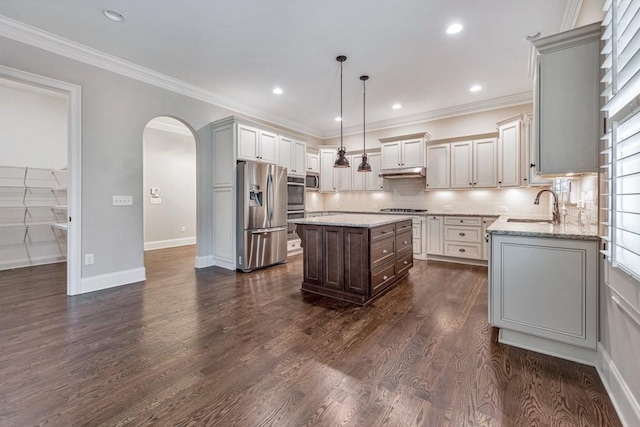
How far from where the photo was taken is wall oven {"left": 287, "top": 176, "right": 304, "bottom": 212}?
541 cm

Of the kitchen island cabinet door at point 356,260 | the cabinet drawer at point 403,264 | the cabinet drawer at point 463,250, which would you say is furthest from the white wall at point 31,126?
the cabinet drawer at point 463,250

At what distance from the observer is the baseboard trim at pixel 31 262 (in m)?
4.53

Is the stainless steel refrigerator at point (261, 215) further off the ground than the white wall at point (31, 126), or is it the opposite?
the white wall at point (31, 126)

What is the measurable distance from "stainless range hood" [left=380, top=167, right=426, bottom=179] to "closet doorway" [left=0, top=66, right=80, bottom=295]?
5646 mm

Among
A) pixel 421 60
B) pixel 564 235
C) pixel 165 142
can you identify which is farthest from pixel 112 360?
pixel 165 142

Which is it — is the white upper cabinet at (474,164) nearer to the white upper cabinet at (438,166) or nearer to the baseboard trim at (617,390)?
the white upper cabinet at (438,166)

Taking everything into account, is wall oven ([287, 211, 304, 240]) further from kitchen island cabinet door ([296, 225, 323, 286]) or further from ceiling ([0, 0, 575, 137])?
ceiling ([0, 0, 575, 137])

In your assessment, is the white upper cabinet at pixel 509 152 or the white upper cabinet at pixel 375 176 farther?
the white upper cabinet at pixel 375 176

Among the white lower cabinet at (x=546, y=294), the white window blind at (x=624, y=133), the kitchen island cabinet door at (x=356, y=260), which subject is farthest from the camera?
the kitchen island cabinet door at (x=356, y=260)

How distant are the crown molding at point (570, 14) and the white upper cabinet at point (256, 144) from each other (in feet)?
13.3

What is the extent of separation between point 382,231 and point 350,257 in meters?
0.52

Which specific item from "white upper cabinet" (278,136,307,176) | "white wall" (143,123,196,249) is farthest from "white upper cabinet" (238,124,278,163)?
"white wall" (143,123,196,249)

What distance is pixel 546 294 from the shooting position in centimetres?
202

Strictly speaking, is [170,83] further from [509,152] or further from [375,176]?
[509,152]
